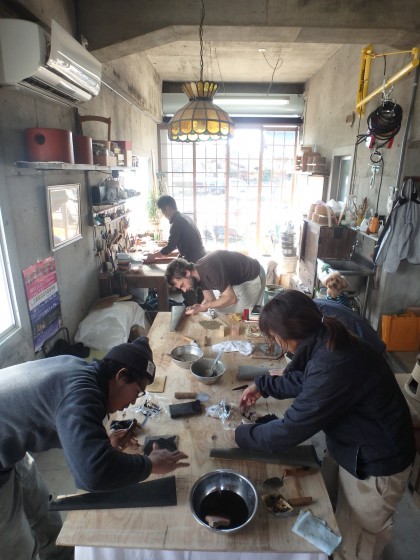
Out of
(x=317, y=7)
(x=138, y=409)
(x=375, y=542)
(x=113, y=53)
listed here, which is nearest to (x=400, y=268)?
(x=317, y=7)

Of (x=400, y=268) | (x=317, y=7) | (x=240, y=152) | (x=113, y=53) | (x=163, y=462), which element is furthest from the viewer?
(x=240, y=152)

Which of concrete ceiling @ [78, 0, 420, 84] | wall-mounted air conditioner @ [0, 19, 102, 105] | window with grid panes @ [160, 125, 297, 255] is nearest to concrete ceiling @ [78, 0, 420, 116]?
concrete ceiling @ [78, 0, 420, 84]

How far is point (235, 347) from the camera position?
250 cm

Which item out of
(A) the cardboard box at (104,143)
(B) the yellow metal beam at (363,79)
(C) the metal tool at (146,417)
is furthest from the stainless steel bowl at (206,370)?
(B) the yellow metal beam at (363,79)

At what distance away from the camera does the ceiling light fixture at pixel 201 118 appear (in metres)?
3.02

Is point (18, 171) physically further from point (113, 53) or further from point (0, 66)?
point (113, 53)

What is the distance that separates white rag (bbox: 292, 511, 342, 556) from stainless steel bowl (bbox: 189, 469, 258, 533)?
18 cm

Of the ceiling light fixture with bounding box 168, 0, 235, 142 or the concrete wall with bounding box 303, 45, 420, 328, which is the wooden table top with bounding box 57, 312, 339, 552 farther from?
the concrete wall with bounding box 303, 45, 420, 328

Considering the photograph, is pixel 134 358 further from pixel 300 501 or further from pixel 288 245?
pixel 288 245

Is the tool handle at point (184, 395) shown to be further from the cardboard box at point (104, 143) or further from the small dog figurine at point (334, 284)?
the cardboard box at point (104, 143)

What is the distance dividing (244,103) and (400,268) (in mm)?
5323

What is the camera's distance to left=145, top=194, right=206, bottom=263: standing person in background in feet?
16.7

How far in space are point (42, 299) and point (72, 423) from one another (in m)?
2.00

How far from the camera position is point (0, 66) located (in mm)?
2219
